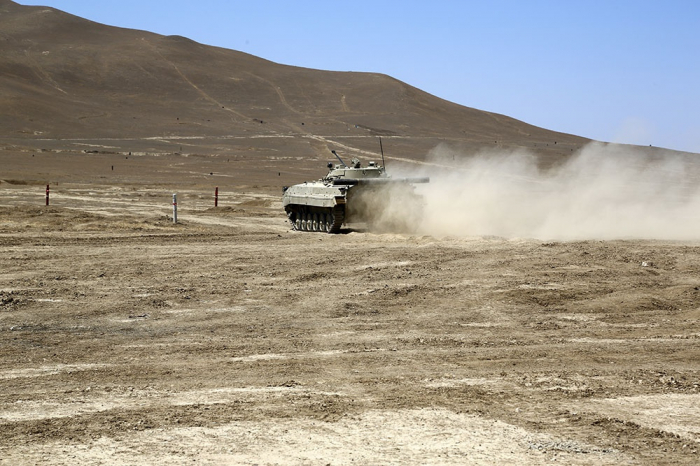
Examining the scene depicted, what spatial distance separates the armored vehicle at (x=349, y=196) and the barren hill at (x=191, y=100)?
197 feet

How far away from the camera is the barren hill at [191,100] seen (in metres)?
97.8

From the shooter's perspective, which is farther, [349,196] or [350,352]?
[349,196]

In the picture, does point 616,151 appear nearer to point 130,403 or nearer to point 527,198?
point 527,198

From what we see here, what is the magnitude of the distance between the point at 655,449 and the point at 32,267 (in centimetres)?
1350

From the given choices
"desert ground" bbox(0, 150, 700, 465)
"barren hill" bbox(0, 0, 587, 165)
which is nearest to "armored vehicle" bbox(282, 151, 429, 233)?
"desert ground" bbox(0, 150, 700, 465)

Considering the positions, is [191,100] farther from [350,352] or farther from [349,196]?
[350,352]

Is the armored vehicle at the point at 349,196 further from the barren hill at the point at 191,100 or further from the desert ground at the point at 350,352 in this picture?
the barren hill at the point at 191,100

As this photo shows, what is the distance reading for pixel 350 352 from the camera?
10453mm

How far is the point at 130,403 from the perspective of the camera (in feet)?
26.8

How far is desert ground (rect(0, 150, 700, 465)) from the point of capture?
7.13m

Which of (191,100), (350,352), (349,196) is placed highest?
(191,100)

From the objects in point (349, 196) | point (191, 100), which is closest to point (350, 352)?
point (349, 196)

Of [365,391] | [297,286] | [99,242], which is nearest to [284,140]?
[99,242]

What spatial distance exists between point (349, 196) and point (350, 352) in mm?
15469
